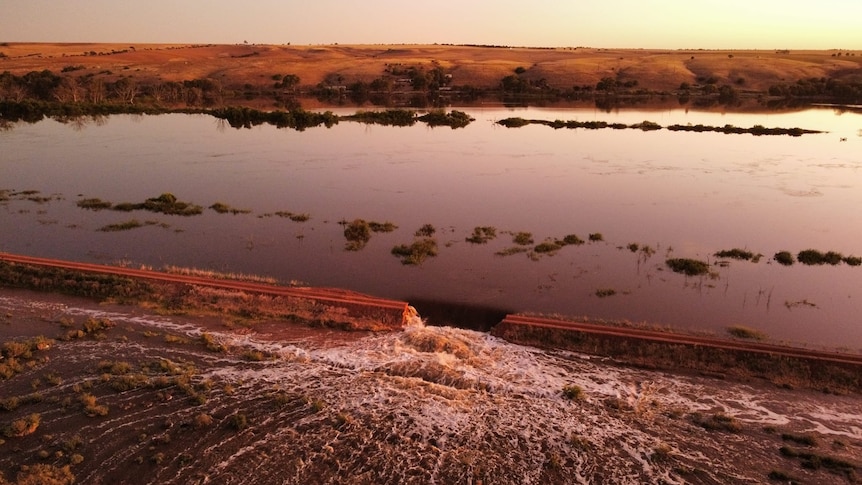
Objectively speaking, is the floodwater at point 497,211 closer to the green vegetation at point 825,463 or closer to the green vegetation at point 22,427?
the green vegetation at point 825,463

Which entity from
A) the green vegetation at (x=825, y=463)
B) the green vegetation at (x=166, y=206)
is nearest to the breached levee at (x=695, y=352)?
the green vegetation at (x=825, y=463)

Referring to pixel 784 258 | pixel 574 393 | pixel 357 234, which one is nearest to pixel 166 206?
pixel 357 234

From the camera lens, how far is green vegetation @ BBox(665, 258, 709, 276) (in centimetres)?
1844

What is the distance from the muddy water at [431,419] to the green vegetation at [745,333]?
7.88 ft

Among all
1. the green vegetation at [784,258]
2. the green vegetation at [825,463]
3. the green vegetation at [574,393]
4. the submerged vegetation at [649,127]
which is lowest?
the green vegetation at [825,463]

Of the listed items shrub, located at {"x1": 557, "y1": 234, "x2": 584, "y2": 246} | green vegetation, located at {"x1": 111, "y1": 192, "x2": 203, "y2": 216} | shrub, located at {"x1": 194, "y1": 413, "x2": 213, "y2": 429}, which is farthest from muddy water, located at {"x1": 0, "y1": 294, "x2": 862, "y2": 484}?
green vegetation, located at {"x1": 111, "y1": 192, "x2": 203, "y2": 216}

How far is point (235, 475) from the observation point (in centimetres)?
948

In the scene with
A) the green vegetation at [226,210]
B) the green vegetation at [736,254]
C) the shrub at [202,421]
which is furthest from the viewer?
the green vegetation at [226,210]

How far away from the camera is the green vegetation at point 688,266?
18438 millimetres

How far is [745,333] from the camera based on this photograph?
47.7 ft

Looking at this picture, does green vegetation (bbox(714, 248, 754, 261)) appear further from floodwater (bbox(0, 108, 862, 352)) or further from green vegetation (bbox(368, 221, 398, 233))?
green vegetation (bbox(368, 221, 398, 233))

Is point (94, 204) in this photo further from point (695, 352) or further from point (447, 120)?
point (447, 120)

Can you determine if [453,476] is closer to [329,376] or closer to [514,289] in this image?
[329,376]

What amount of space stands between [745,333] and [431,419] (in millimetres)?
8790
